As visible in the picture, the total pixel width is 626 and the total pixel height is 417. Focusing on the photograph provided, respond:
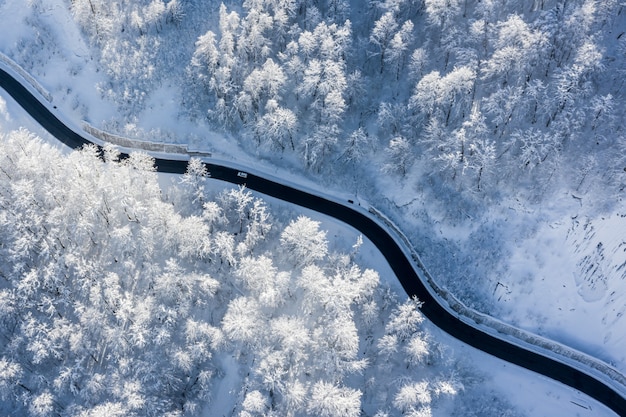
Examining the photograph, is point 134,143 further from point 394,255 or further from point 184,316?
point 394,255

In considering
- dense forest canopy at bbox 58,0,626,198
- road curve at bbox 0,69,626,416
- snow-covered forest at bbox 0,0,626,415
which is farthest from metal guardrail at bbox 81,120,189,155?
dense forest canopy at bbox 58,0,626,198

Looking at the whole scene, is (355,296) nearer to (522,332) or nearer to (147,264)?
(522,332)

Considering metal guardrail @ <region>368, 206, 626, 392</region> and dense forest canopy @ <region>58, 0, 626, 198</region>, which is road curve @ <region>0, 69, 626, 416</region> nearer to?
metal guardrail @ <region>368, 206, 626, 392</region>

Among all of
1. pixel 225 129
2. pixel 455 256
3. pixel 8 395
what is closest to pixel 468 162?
pixel 455 256

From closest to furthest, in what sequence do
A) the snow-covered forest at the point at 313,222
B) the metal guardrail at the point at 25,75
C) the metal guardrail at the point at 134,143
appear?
the snow-covered forest at the point at 313,222, the metal guardrail at the point at 134,143, the metal guardrail at the point at 25,75

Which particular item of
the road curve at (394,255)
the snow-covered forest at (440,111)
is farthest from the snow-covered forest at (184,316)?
the snow-covered forest at (440,111)

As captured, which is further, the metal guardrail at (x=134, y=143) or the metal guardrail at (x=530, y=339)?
the metal guardrail at (x=134, y=143)

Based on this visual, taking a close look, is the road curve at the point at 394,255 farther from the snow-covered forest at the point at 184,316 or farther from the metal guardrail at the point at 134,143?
the snow-covered forest at the point at 184,316
